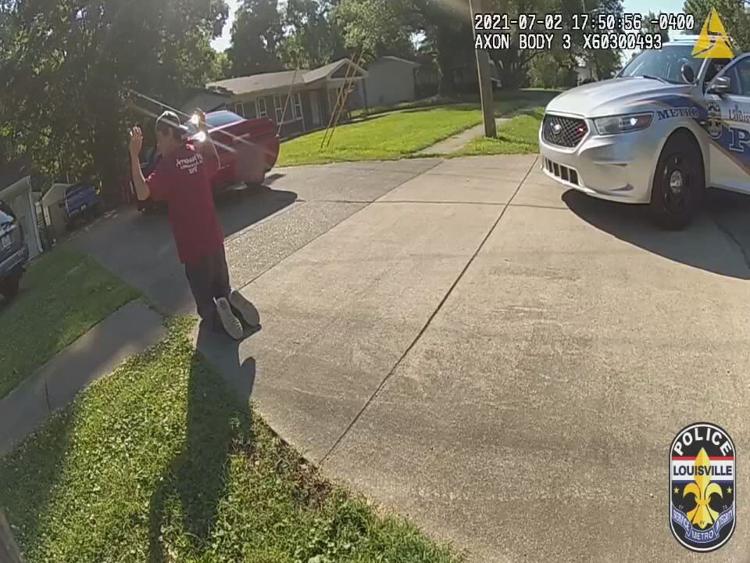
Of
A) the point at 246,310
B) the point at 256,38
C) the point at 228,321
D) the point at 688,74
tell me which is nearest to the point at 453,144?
the point at 688,74

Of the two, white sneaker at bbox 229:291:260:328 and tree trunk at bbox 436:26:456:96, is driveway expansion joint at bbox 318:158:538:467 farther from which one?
tree trunk at bbox 436:26:456:96

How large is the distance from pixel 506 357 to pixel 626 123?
3346mm

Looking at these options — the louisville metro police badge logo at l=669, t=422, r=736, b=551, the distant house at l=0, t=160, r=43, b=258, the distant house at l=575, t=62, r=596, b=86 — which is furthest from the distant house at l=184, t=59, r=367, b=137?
the louisville metro police badge logo at l=669, t=422, r=736, b=551

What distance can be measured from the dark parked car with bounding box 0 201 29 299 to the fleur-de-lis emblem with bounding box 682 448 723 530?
29.6 feet

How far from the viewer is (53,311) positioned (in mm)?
7402

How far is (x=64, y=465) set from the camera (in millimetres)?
3963

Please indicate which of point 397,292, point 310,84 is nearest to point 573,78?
point 310,84

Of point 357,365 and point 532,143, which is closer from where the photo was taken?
point 357,365

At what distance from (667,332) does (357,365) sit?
2.15 metres

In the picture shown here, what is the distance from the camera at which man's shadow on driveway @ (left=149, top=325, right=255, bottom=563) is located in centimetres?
325

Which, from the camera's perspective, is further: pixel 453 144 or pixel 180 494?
pixel 453 144

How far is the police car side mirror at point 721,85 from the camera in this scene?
671cm

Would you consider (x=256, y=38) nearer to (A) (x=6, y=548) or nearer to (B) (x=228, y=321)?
(B) (x=228, y=321)

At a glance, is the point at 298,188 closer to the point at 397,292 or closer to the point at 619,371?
the point at 397,292
